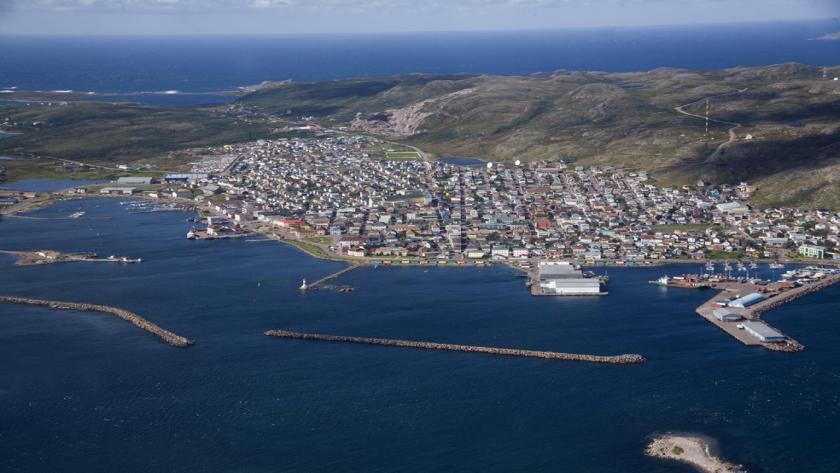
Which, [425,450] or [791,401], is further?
[791,401]

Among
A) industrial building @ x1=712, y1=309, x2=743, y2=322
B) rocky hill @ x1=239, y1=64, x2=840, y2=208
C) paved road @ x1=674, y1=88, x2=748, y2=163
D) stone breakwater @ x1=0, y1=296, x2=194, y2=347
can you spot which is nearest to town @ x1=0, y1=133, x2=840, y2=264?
Result: rocky hill @ x1=239, y1=64, x2=840, y2=208

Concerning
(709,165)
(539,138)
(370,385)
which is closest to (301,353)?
(370,385)

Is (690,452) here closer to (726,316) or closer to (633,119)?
(726,316)

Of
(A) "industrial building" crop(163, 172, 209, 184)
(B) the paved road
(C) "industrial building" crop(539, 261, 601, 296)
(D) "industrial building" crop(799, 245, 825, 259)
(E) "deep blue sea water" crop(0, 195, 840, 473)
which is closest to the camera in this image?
(E) "deep blue sea water" crop(0, 195, 840, 473)

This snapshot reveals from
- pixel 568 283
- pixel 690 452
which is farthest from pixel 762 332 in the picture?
pixel 690 452

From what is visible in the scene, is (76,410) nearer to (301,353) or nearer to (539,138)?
(301,353)

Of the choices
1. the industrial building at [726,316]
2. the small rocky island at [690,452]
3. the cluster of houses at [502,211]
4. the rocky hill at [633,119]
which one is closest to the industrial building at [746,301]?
the industrial building at [726,316]

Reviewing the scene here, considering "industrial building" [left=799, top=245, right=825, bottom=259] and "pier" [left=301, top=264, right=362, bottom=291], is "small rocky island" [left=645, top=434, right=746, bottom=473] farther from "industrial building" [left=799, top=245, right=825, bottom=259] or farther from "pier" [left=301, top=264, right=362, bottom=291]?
"industrial building" [left=799, top=245, right=825, bottom=259]
